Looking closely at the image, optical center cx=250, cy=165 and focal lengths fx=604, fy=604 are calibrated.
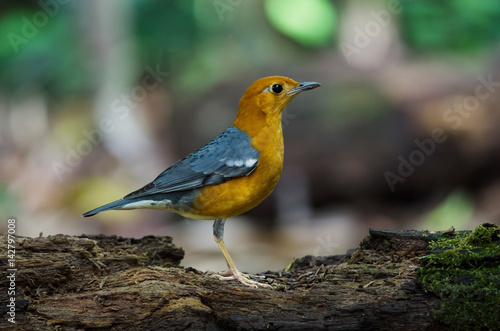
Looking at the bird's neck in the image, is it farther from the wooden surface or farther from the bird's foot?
the wooden surface

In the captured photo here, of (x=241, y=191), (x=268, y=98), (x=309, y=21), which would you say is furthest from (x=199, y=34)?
(x=241, y=191)

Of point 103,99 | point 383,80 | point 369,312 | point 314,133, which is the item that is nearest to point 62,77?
point 103,99

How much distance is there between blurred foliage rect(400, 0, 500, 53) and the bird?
738 cm

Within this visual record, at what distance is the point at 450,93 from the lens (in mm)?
11281

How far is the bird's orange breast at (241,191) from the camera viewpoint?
566cm

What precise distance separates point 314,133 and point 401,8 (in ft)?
11.5

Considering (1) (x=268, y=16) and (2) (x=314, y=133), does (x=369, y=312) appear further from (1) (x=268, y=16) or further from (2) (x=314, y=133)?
(1) (x=268, y=16)

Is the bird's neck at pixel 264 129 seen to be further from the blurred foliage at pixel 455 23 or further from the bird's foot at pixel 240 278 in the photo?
the blurred foliage at pixel 455 23

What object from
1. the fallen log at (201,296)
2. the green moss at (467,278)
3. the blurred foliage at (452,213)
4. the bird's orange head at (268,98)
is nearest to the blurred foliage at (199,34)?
the blurred foliage at (452,213)

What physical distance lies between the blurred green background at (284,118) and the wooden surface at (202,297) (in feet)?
14.4

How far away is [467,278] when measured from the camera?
14.5ft

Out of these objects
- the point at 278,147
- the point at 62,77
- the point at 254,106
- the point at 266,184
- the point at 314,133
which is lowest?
the point at 266,184

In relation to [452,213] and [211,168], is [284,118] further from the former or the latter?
[211,168]

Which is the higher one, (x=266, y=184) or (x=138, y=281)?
(x=266, y=184)
